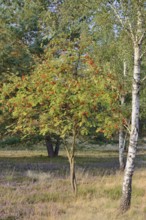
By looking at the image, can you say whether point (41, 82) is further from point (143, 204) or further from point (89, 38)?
point (143, 204)

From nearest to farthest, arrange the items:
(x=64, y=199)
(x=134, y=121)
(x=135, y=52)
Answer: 1. (x=134, y=121)
2. (x=135, y=52)
3. (x=64, y=199)

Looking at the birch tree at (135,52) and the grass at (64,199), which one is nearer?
the grass at (64,199)

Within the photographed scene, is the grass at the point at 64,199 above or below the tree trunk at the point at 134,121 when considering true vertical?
below

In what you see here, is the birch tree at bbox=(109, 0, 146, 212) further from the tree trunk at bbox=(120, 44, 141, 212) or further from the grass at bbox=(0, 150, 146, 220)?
the grass at bbox=(0, 150, 146, 220)

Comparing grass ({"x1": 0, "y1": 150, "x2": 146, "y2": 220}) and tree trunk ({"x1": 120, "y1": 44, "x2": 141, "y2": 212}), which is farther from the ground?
tree trunk ({"x1": 120, "y1": 44, "x2": 141, "y2": 212})

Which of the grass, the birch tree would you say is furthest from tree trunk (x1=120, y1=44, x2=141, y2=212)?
the grass

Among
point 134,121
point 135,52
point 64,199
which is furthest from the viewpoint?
point 64,199

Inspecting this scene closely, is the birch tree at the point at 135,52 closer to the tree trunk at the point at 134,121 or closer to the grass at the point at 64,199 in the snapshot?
the tree trunk at the point at 134,121

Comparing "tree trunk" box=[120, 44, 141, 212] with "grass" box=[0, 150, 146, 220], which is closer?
"grass" box=[0, 150, 146, 220]

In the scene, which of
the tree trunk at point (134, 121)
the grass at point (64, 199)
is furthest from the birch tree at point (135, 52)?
the grass at point (64, 199)

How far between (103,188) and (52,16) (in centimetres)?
631

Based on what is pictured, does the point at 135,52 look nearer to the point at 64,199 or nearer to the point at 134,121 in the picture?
the point at 134,121

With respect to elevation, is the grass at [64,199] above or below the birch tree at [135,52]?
below

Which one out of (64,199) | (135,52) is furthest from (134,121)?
(64,199)
